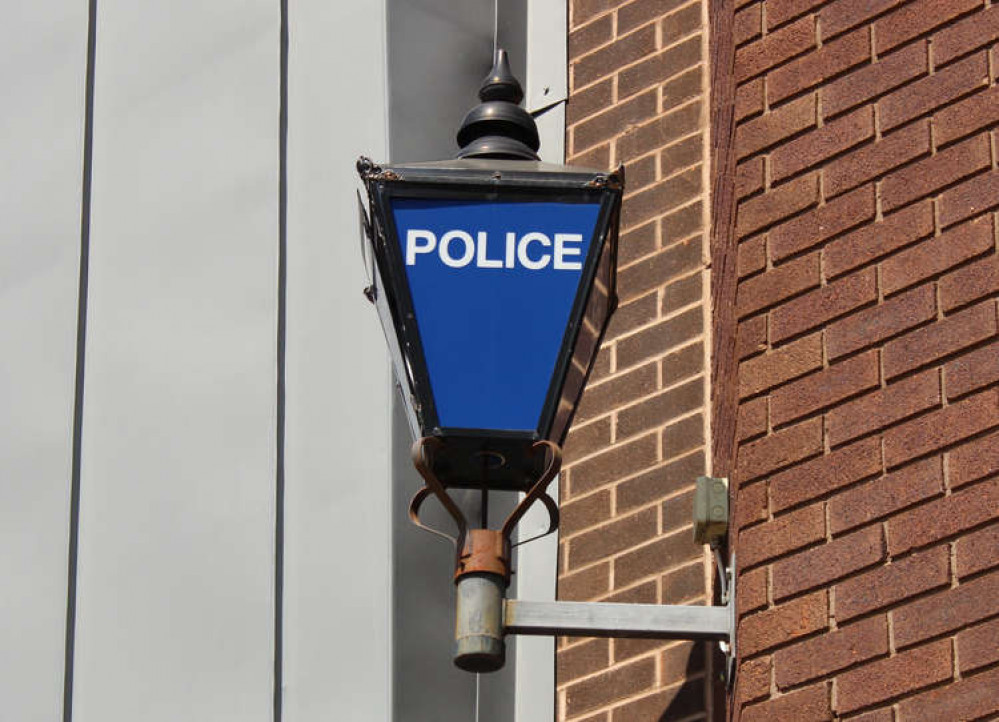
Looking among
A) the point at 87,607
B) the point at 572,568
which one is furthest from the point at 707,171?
the point at 87,607

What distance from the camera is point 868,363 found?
405 centimetres

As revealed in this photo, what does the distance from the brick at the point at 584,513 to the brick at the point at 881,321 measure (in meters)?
0.95

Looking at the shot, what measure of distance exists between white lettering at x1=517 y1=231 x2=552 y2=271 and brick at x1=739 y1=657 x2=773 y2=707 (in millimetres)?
792

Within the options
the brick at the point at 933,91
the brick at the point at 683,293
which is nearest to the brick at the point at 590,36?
the brick at the point at 683,293

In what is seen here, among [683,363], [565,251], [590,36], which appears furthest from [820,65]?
[590,36]

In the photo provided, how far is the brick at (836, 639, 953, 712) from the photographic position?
3705 mm

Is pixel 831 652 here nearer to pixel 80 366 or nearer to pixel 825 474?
pixel 825 474

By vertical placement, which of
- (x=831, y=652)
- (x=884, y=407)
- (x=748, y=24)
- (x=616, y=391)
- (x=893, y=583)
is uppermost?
(x=748, y=24)

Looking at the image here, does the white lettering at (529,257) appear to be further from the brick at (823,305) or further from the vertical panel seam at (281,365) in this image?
the vertical panel seam at (281,365)

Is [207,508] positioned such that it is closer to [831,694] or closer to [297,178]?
[297,178]

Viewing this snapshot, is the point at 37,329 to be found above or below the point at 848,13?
below

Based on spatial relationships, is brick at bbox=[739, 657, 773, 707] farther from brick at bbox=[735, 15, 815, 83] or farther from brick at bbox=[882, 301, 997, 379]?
brick at bbox=[735, 15, 815, 83]

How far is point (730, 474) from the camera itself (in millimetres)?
4320

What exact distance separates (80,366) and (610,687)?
158cm
